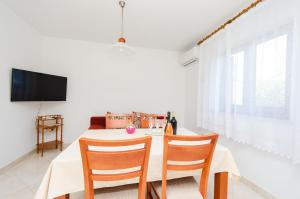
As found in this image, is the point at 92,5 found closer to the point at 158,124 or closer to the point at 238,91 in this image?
the point at 158,124

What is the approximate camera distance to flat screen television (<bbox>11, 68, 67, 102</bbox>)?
2.45 metres

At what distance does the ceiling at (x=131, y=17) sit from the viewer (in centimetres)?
217

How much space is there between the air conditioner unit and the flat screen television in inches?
118

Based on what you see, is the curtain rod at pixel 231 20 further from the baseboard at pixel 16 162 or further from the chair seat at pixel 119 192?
the baseboard at pixel 16 162

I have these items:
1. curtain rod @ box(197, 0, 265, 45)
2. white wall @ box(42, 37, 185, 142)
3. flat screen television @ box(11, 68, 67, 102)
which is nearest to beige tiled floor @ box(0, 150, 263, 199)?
Answer: white wall @ box(42, 37, 185, 142)

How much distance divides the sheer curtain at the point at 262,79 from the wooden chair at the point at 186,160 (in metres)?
1.06

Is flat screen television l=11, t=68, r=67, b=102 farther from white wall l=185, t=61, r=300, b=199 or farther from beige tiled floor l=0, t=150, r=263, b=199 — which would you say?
white wall l=185, t=61, r=300, b=199

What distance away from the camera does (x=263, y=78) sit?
182 centimetres

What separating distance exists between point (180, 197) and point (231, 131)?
164 centimetres

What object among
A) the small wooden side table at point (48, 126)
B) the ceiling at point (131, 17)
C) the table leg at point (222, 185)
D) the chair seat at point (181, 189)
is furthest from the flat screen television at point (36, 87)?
the table leg at point (222, 185)

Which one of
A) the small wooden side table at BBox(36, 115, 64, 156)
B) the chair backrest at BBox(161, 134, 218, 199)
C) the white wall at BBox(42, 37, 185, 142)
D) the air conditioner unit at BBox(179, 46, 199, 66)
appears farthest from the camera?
the white wall at BBox(42, 37, 185, 142)

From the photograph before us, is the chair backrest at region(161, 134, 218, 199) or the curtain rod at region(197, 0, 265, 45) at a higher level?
the curtain rod at region(197, 0, 265, 45)

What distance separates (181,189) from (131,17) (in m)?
2.59

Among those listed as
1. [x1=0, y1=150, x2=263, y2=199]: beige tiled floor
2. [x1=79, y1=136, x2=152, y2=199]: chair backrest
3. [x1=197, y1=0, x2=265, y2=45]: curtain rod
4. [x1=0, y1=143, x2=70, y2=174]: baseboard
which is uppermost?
[x1=197, y1=0, x2=265, y2=45]: curtain rod
